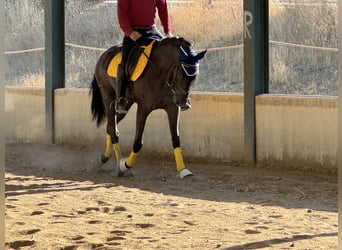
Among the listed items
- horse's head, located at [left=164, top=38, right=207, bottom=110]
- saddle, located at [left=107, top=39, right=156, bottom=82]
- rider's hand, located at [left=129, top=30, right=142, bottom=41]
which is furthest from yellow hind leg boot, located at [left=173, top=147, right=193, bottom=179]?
rider's hand, located at [left=129, top=30, right=142, bottom=41]

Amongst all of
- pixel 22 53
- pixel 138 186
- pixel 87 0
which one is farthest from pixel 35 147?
pixel 87 0

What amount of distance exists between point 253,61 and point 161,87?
141 cm

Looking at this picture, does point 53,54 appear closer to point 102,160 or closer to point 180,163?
point 102,160

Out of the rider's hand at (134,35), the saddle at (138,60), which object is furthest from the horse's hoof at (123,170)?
the rider's hand at (134,35)

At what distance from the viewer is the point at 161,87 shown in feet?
31.4

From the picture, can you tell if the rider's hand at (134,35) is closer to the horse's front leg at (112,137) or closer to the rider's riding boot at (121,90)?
the rider's riding boot at (121,90)

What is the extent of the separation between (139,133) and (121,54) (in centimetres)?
102

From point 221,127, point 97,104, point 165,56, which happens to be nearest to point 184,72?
point 165,56

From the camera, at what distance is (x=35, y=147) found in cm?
1307

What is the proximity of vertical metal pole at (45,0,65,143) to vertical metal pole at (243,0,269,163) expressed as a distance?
12.8 feet

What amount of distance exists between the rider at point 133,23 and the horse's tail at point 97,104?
3.31 ft

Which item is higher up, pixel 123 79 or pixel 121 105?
pixel 123 79

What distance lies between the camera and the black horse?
9039mm

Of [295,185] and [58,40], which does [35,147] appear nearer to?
[58,40]
